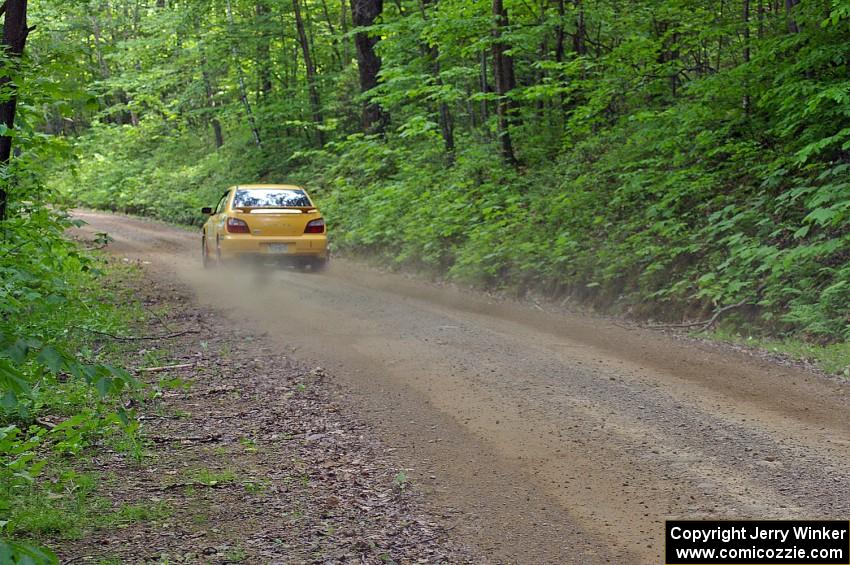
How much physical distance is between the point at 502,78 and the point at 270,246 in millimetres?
6707

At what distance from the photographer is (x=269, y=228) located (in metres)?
16.3

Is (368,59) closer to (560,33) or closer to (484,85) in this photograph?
(484,85)

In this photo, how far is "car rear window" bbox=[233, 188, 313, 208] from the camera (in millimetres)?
16406

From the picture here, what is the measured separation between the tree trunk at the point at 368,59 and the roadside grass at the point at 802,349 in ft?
51.2

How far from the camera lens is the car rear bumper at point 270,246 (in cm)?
1612

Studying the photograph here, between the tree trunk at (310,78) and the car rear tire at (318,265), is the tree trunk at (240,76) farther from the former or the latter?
the car rear tire at (318,265)

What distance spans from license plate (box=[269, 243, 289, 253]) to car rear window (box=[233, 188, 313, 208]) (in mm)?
811

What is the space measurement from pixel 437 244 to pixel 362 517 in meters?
13.7

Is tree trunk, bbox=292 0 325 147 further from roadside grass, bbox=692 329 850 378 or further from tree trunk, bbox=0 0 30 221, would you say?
roadside grass, bbox=692 329 850 378

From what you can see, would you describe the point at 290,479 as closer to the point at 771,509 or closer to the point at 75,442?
the point at 75,442

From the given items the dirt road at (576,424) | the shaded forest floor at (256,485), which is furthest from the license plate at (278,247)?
the shaded forest floor at (256,485)

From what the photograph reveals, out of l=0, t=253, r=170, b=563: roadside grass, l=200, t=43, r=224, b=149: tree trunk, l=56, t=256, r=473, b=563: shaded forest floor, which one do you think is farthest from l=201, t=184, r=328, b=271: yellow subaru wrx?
l=200, t=43, r=224, b=149: tree trunk

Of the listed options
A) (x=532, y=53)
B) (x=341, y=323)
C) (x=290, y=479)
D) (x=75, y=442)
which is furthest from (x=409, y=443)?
(x=532, y=53)

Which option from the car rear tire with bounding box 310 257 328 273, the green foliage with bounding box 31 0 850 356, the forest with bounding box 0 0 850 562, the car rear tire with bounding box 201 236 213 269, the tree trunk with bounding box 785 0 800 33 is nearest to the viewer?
the forest with bounding box 0 0 850 562
